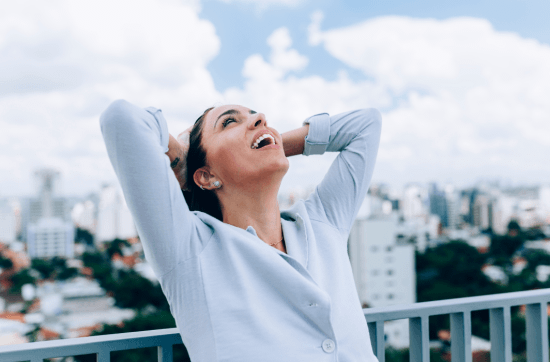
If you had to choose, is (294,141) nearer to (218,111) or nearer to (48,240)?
(218,111)

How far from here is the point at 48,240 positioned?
2330 centimetres

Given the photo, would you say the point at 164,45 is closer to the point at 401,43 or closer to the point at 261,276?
the point at 401,43

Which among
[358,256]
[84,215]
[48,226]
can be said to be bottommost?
[358,256]

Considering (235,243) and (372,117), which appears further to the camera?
(372,117)

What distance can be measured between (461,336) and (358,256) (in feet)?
70.5

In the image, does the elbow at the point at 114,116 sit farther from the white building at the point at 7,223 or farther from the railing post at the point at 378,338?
the white building at the point at 7,223

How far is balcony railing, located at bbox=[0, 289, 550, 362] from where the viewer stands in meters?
0.97

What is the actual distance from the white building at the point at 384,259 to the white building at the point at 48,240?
16220 millimetres

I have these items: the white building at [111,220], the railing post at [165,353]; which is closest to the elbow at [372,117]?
the railing post at [165,353]

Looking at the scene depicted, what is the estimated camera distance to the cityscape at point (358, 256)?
17984 mm

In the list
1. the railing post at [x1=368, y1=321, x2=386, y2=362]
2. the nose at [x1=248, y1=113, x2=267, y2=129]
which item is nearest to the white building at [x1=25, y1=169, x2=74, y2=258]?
the railing post at [x1=368, y1=321, x2=386, y2=362]

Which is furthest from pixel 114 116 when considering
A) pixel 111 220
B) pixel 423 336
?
pixel 111 220

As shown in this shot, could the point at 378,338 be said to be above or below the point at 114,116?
below

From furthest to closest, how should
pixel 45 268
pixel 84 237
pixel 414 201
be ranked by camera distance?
pixel 414 201 → pixel 84 237 → pixel 45 268
